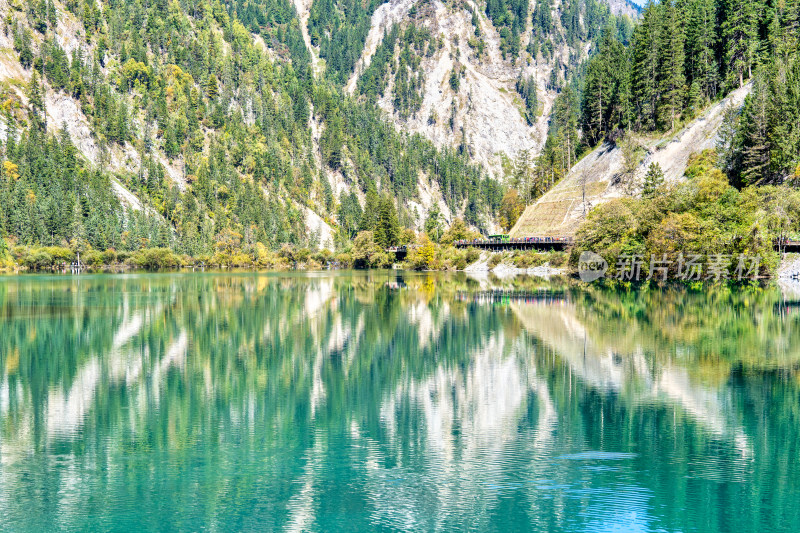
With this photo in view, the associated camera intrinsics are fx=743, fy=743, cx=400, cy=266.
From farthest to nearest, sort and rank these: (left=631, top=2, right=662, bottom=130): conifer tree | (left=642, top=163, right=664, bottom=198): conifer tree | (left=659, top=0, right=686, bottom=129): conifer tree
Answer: (left=631, top=2, right=662, bottom=130): conifer tree
(left=659, top=0, right=686, bottom=129): conifer tree
(left=642, top=163, right=664, bottom=198): conifer tree

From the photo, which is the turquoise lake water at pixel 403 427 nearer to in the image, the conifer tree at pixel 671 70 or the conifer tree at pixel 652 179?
the conifer tree at pixel 652 179

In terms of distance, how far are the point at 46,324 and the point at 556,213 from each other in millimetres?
115711

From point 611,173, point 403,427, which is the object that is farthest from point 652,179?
point 403,427

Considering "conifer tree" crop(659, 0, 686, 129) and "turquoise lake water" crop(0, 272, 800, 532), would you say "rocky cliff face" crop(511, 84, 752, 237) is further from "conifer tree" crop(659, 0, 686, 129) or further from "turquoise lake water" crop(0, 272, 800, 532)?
"turquoise lake water" crop(0, 272, 800, 532)

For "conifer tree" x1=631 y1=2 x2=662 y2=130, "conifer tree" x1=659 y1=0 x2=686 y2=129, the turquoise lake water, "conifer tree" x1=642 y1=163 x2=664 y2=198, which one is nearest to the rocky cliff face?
"conifer tree" x1=642 y1=163 x2=664 y2=198

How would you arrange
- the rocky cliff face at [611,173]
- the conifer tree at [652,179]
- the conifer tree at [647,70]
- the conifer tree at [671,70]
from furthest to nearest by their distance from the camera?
the conifer tree at [647,70] → the conifer tree at [671,70] → the rocky cliff face at [611,173] → the conifer tree at [652,179]

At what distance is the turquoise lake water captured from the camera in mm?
20469

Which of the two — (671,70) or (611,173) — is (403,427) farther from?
(671,70)

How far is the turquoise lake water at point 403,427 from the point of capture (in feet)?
67.2

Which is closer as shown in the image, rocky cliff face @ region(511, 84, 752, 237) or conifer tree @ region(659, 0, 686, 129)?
rocky cliff face @ region(511, 84, 752, 237)

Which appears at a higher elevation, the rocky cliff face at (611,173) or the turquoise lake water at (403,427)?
the rocky cliff face at (611,173)

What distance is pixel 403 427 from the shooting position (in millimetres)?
28250

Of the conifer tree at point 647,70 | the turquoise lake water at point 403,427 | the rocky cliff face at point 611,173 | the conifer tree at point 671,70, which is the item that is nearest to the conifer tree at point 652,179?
the rocky cliff face at point 611,173

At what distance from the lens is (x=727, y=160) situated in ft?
389
